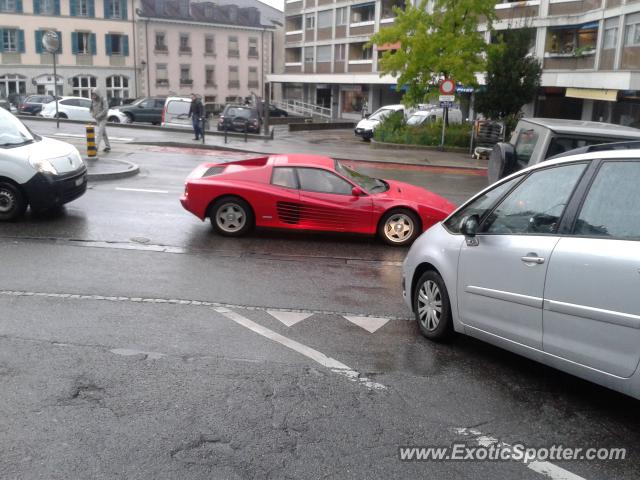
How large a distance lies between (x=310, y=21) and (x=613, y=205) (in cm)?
6036

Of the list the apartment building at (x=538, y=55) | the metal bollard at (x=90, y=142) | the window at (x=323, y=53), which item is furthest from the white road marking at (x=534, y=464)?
the window at (x=323, y=53)

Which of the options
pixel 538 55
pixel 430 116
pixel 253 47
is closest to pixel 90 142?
pixel 430 116

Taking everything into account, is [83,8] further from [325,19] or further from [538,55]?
[538,55]

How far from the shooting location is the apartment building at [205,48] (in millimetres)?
62188

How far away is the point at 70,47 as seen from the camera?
57.8 meters

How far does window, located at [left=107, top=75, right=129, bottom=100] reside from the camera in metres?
60.0

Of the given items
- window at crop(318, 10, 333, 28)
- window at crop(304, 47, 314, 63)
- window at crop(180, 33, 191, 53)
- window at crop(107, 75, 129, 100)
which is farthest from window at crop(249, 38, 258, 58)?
window at crop(107, 75, 129, 100)

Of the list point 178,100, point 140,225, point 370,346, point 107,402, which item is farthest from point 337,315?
point 178,100

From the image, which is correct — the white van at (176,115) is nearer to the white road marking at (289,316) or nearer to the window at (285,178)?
the window at (285,178)

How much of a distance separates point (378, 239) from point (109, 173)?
7.56m

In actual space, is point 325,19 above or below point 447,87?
above

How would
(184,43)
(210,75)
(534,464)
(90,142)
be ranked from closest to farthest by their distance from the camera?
(534,464), (90,142), (184,43), (210,75)

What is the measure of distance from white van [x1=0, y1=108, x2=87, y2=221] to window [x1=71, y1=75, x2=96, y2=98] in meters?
51.2

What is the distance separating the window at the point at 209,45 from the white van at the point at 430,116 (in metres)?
37.8
